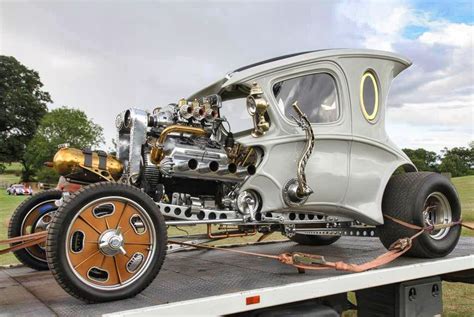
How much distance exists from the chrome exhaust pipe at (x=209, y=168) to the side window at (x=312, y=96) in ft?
2.54

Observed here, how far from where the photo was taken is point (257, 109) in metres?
4.09

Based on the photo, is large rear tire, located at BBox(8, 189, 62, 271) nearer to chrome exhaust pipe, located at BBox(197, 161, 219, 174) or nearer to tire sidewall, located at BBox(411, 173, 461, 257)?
chrome exhaust pipe, located at BBox(197, 161, 219, 174)

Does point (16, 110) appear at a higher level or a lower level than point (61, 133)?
higher

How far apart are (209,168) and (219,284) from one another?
92cm

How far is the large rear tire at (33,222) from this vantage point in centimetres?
439

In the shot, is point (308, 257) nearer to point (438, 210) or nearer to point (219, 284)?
Result: point (219, 284)

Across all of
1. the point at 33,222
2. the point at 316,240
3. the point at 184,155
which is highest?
the point at 184,155

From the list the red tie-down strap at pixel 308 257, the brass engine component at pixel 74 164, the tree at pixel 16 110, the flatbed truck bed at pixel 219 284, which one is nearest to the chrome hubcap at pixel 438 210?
the flatbed truck bed at pixel 219 284

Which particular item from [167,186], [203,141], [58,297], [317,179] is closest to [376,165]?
[317,179]

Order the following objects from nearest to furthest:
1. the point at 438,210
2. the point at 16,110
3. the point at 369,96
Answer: the point at 369,96
the point at 438,210
the point at 16,110

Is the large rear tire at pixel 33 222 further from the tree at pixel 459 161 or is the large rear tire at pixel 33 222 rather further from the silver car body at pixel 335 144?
the tree at pixel 459 161

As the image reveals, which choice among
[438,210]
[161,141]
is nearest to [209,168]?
[161,141]

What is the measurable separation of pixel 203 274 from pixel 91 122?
48431 mm

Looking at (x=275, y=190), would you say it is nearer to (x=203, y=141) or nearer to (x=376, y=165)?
(x=203, y=141)
